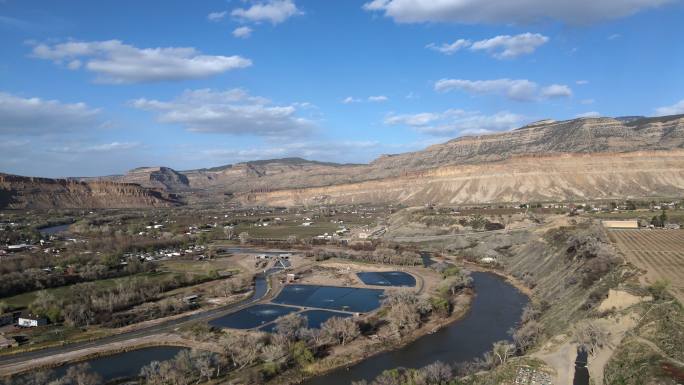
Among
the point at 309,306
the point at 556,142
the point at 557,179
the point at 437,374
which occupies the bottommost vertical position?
the point at 309,306

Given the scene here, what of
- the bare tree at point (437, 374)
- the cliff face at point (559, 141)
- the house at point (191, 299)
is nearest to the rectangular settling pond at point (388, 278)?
the house at point (191, 299)

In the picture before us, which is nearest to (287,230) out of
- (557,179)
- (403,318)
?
(557,179)

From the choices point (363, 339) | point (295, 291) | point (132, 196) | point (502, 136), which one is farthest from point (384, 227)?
point (132, 196)

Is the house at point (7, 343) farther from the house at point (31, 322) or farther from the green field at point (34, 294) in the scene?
the green field at point (34, 294)

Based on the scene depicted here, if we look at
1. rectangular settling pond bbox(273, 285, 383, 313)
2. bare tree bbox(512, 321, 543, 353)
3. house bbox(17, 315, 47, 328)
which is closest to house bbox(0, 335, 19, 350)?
house bbox(17, 315, 47, 328)

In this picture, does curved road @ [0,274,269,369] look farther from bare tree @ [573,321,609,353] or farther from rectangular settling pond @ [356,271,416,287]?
bare tree @ [573,321,609,353]

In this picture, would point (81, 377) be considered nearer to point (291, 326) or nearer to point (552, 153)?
point (291, 326)

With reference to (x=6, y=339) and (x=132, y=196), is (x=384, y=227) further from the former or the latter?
(x=132, y=196)
